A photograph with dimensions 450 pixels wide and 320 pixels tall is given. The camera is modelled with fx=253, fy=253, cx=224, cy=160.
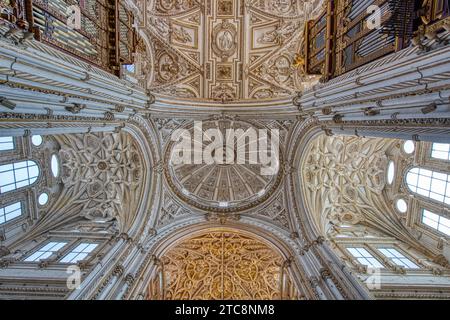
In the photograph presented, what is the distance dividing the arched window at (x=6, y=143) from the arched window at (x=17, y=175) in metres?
0.90

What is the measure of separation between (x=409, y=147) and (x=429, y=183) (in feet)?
8.22

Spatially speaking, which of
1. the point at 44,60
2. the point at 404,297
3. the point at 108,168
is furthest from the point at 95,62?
the point at 404,297

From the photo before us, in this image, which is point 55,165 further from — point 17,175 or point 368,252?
point 368,252

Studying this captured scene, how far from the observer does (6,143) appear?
545 inches

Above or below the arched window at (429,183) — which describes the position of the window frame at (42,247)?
below

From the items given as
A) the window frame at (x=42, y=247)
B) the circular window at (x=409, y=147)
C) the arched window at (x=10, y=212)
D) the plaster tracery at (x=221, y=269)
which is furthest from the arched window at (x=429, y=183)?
the arched window at (x=10, y=212)

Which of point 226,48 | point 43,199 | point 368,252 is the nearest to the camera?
point 368,252

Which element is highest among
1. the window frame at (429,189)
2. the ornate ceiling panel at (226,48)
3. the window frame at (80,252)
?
the ornate ceiling panel at (226,48)

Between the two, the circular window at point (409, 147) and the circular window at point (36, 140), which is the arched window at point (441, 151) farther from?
the circular window at point (36, 140)

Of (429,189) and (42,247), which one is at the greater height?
(429,189)

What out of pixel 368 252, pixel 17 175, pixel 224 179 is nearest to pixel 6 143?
pixel 17 175

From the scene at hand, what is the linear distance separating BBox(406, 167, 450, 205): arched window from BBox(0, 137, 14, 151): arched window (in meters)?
23.5

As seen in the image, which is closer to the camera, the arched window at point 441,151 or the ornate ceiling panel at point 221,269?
the arched window at point 441,151

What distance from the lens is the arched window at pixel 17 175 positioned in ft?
44.0
